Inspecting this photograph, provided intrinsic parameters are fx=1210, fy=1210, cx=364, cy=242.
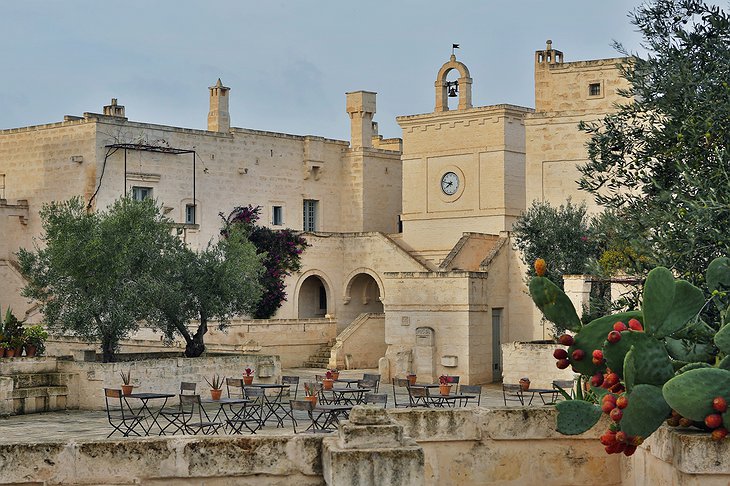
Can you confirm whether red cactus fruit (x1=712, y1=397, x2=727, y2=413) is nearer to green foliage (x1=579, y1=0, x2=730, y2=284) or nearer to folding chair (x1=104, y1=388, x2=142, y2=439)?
green foliage (x1=579, y1=0, x2=730, y2=284)

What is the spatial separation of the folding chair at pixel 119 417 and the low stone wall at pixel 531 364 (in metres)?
8.44

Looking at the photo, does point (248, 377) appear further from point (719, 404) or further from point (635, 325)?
point (719, 404)

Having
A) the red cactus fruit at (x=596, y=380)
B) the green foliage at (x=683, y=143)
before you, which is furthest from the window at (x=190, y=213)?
the red cactus fruit at (x=596, y=380)

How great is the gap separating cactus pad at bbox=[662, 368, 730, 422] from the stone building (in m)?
25.2

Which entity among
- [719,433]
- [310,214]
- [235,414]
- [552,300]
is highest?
[310,214]

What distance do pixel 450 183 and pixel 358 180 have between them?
237 inches

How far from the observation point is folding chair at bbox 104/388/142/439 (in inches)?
730

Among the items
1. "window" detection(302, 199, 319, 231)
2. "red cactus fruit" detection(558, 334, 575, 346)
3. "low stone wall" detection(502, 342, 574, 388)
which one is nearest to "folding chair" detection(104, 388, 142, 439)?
"low stone wall" detection(502, 342, 574, 388)

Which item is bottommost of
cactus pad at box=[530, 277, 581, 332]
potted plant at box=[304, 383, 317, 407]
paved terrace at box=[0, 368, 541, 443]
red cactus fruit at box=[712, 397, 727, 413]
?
paved terrace at box=[0, 368, 541, 443]

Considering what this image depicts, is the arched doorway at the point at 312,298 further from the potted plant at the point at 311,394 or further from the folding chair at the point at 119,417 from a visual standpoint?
the potted plant at the point at 311,394

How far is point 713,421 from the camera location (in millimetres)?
7070

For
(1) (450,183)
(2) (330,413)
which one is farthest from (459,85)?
(2) (330,413)

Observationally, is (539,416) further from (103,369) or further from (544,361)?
(544,361)

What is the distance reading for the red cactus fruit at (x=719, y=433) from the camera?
708 centimetres
